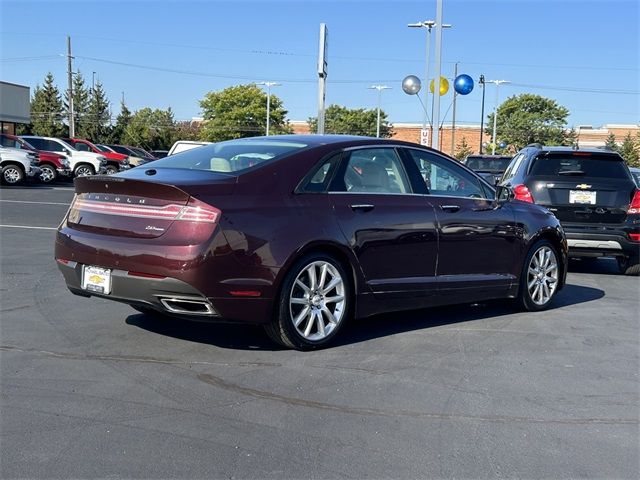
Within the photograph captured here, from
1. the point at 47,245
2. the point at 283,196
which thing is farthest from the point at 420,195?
the point at 47,245

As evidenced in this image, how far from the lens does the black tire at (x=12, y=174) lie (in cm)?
2353

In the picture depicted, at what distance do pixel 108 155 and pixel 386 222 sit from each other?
29.2 meters

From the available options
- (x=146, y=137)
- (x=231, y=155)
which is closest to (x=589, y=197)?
(x=231, y=155)

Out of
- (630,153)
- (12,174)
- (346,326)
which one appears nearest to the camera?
(346,326)

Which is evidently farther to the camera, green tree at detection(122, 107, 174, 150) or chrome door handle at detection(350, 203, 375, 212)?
green tree at detection(122, 107, 174, 150)

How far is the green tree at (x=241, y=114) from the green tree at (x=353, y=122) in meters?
5.75

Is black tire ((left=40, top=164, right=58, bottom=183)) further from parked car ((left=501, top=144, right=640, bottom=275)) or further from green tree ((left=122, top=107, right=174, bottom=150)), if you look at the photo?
green tree ((left=122, top=107, right=174, bottom=150))

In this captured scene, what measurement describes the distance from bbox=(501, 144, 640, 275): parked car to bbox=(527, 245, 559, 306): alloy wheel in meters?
2.09

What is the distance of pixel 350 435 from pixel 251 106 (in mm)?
81274

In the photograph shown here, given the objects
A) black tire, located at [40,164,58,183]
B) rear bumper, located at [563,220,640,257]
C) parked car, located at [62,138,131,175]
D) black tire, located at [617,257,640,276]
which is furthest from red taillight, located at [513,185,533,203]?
parked car, located at [62,138,131,175]

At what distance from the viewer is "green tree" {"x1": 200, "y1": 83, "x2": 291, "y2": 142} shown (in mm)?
82438

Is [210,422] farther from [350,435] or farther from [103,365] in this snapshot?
[103,365]

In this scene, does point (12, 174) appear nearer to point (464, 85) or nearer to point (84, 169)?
point (84, 169)

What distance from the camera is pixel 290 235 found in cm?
493
